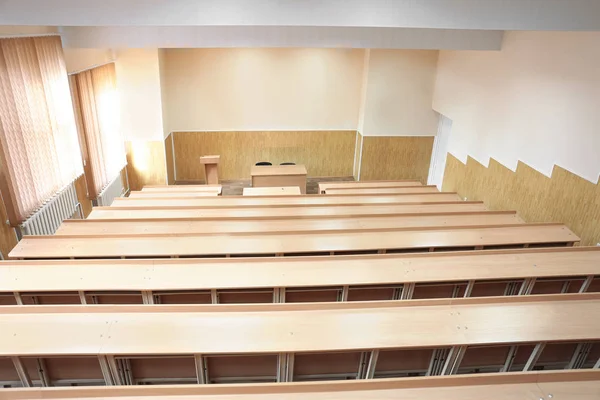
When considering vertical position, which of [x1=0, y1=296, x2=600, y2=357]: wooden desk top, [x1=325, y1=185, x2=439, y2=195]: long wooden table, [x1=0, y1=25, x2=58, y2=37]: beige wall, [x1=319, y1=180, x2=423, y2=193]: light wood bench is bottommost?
[x1=319, y1=180, x2=423, y2=193]: light wood bench

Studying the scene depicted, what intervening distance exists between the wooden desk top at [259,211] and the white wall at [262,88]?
416 centimetres

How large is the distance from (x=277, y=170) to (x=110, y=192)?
3066 mm

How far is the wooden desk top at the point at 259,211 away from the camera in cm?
439

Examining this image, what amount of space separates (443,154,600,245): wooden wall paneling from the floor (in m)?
2.85

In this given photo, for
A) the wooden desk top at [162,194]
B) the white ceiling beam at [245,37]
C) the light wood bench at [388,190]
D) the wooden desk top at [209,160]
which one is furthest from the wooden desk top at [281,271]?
the wooden desk top at [209,160]

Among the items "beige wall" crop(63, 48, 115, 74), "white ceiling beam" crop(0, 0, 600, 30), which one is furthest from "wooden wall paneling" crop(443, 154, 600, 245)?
"beige wall" crop(63, 48, 115, 74)

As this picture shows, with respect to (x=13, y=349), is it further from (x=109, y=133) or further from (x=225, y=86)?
(x=225, y=86)

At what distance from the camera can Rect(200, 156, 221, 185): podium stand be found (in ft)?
25.7

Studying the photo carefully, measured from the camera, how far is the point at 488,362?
254cm

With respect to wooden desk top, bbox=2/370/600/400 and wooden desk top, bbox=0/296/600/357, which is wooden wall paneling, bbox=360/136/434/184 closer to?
wooden desk top, bbox=0/296/600/357

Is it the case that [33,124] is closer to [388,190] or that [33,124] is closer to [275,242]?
[275,242]

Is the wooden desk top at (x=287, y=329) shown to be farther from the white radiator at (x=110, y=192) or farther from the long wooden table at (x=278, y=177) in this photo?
the long wooden table at (x=278, y=177)

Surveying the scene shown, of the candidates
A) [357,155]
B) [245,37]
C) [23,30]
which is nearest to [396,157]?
[357,155]

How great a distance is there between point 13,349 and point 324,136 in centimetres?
747
